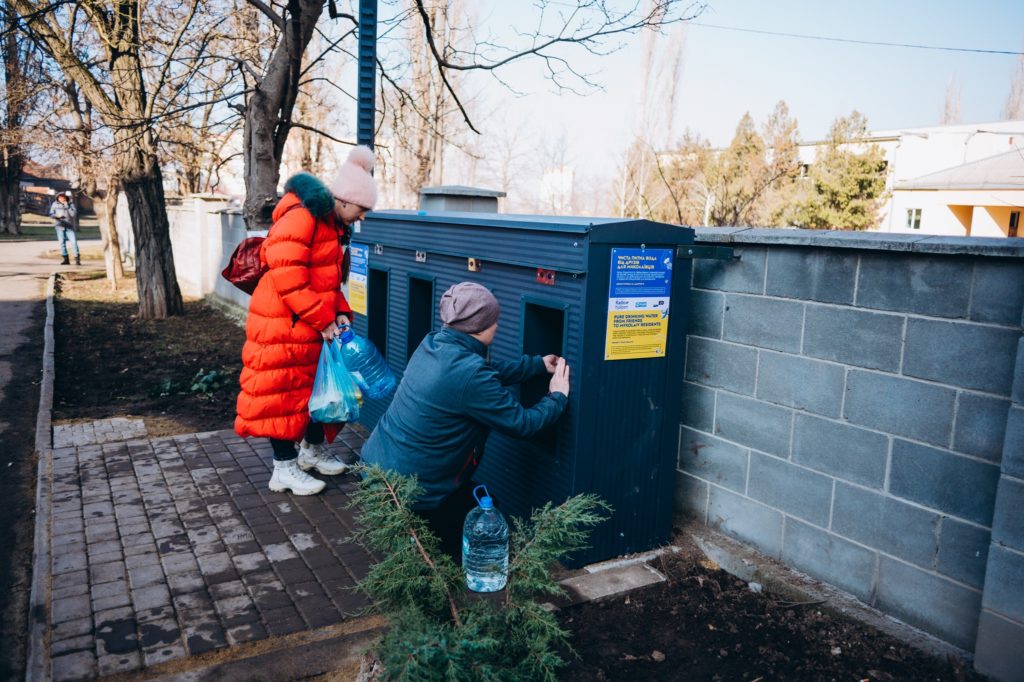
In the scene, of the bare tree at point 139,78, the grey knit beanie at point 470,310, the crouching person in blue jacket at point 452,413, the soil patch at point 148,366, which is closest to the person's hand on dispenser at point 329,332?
the crouching person in blue jacket at point 452,413

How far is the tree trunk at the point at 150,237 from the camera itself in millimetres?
12297

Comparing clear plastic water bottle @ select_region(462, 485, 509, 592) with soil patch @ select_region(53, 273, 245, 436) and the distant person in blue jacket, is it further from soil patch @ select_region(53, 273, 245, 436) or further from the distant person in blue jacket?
the distant person in blue jacket

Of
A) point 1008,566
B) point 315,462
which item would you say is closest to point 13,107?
point 315,462

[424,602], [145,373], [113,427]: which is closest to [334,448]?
[113,427]

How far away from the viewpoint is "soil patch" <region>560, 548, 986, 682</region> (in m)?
3.26

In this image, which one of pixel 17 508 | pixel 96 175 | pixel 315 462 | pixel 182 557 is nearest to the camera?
pixel 182 557

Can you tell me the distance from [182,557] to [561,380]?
221 cm

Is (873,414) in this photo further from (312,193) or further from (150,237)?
(150,237)

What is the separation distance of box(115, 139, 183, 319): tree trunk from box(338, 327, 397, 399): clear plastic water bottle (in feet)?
29.1

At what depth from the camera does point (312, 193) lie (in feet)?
14.9

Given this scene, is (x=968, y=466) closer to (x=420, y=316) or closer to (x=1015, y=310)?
(x=1015, y=310)

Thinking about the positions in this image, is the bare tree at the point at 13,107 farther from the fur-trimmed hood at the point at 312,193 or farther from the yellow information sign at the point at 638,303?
the yellow information sign at the point at 638,303

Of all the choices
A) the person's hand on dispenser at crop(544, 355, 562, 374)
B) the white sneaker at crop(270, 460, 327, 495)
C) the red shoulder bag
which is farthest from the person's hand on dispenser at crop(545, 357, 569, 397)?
the red shoulder bag

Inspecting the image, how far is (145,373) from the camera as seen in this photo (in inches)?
349
